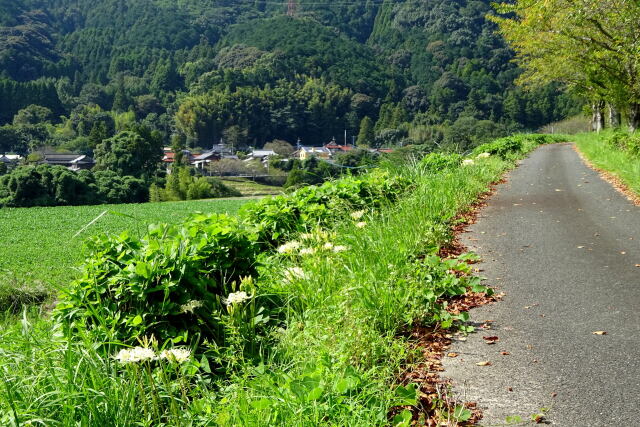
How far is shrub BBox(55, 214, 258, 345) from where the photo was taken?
3369 millimetres

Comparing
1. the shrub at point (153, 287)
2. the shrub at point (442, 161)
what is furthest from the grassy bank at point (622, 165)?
the shrub at point (153, 287)

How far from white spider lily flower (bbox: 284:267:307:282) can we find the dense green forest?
60.3 m

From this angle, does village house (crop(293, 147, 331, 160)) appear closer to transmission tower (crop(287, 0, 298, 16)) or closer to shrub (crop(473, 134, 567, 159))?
shrub (crop(473, 134, 567, 159))

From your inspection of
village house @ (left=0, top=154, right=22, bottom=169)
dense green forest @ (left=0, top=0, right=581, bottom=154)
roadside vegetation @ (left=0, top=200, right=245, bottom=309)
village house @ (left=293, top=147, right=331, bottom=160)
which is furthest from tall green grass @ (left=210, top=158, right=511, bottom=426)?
village house @ (left=0, top=154, right=22, bottom=169)

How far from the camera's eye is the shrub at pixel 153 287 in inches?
133

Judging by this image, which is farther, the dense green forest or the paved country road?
the dense green forest

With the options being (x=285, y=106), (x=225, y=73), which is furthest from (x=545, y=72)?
(x=225, y=73)

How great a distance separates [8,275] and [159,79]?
127122 millimetres

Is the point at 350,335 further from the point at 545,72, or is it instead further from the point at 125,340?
the point at 545,72

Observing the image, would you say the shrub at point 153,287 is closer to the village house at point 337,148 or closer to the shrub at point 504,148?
the shrub at point 504,148

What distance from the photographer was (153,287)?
346cm

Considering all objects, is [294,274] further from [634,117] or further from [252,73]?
[252,73]

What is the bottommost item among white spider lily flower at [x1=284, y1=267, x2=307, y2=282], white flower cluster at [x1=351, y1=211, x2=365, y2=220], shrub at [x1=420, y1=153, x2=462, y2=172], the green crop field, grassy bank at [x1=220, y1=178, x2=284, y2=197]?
grassy bank at [x1=220, y1=178, x2=284, y2=197]

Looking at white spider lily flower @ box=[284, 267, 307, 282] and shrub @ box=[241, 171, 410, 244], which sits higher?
shrub @ box=[241, 171, 410, 244]
